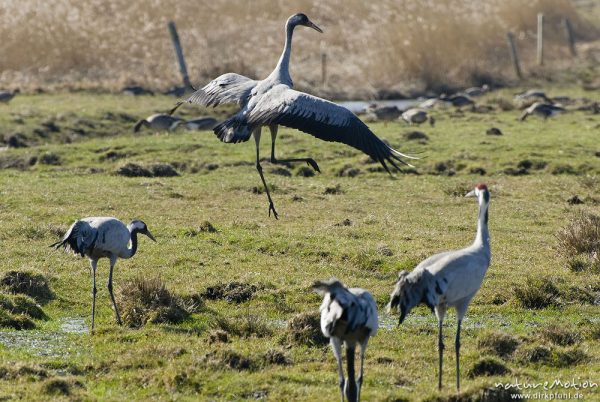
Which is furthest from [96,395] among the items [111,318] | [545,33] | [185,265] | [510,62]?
[545,33]

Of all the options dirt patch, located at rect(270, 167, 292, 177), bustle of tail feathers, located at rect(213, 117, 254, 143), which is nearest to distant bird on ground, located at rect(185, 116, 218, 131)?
dirt patch, located at rect(270, 167, 292, 177)

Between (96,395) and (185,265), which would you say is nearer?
(96,395)

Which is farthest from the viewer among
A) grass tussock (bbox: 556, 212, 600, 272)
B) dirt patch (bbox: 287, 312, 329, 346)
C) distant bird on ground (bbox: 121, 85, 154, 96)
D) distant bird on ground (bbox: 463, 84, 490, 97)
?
distant bird on ground (bbox: 463, 84, 490, 97)

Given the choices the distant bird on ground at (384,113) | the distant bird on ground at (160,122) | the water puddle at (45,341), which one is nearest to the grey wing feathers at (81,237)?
the water puddle at (45,341)

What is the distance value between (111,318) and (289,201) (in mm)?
8168

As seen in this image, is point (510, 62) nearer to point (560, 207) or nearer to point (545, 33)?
point (545, 33)

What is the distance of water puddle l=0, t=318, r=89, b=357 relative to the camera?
10.6 m

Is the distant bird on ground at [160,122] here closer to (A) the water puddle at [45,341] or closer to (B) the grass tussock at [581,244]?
(B) the grass tussock at [581,244]

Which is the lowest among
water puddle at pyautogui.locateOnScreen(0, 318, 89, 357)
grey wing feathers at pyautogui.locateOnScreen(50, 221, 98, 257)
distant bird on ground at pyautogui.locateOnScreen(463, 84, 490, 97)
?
water puddle at pyautogui.locateOnScreen(0, 318, 89, 357)

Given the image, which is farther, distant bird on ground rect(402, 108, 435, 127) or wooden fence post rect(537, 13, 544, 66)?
wooden fence post rect(537, 13, 544, 66)

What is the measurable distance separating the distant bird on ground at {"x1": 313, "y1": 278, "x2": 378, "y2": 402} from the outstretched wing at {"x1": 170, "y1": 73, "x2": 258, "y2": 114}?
7.00 m

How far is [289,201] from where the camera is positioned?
19.8m

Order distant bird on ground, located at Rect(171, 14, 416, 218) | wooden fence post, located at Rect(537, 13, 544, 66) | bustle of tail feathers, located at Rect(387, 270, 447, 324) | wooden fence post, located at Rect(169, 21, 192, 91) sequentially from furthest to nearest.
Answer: wooden fence post, located at Rect(537, 13, 544, 66) → wooden fence post, located at Rect(169, 21, 192, 91) → distant bird on ground, located at Rect(171, 14, 416, 218) → bustle of tail feathers, located at Rect(387, 270, 447, 324)

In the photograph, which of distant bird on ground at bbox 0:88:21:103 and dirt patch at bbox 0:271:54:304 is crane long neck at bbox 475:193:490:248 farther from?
distant bird on ground at bbox 0:88:21:103
